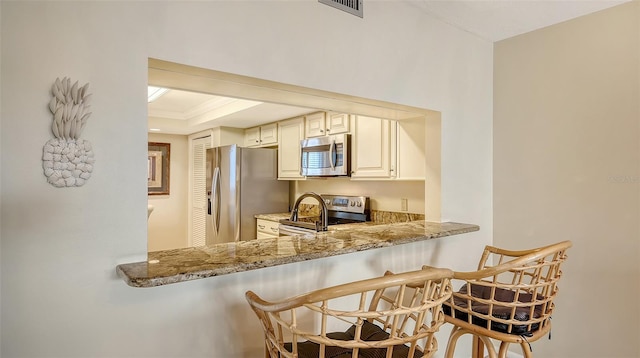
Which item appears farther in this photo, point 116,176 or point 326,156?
point 326,156

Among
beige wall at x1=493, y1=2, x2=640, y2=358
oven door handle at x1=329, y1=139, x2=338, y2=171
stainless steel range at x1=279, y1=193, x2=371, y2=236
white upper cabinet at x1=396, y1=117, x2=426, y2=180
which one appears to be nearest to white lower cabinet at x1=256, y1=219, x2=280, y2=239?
stainless steel range at x1=279, y1=193, x2=371, y2=236

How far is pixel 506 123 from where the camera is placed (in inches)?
102

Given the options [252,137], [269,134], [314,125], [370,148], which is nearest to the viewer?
[370,148]

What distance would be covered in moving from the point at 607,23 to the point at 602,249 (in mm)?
1360

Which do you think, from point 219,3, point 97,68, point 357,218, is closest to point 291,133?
point 357,218

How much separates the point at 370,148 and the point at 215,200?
7.08 feet

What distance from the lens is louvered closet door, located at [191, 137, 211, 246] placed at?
16.1ft

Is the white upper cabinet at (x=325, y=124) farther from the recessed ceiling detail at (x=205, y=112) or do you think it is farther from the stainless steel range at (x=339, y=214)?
the stainless steel range at (x=339, y=214)

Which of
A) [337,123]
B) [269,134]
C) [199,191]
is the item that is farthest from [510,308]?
[199,191]

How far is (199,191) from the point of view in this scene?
5098mm

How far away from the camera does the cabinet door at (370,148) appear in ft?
9.44

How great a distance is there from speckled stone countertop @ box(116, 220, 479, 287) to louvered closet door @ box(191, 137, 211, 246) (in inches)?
133

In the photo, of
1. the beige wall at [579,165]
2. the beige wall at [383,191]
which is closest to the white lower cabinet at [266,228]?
the beige wall at [383,191]

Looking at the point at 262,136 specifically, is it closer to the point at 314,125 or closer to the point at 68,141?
the point at 314,125
